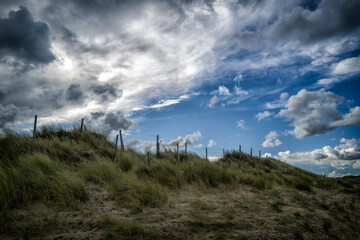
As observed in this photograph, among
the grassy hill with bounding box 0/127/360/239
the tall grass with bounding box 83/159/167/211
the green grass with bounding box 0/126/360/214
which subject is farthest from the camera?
the tall grass with bounding box 83/159/167/211

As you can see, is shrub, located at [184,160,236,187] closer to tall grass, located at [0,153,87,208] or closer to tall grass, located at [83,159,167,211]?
tall grass, located at [83,159,167,211]

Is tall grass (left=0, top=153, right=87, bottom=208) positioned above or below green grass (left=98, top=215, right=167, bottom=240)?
above

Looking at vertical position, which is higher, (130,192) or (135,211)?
(130,192)

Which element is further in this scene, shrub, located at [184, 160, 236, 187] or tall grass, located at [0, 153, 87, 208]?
shrub, located at [184, 160, 236, 187]

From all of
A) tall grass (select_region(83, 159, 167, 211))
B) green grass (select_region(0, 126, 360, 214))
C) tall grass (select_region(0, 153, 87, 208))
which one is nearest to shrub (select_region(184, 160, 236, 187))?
green grass (select_region(0, 126, 360, 214))

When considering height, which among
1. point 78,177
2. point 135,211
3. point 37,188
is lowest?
point 135,211

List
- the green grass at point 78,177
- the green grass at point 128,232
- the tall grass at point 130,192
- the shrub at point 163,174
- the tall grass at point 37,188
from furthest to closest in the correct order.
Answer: the shrub at point 163,174 → the tall grass at point 130,192 → the green grass at point 78,177 → the tall grass at point 37,188 → the green grass at point 128,232

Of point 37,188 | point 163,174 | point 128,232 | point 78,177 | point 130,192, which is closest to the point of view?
point 128,232

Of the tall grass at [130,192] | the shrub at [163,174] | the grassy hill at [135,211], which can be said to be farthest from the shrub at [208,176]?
the tall grass at [130,192]

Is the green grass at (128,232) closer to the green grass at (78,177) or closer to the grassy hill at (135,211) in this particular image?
the grassy hill at (135,211)

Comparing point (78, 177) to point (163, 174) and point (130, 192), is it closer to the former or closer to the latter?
point (130, 192)

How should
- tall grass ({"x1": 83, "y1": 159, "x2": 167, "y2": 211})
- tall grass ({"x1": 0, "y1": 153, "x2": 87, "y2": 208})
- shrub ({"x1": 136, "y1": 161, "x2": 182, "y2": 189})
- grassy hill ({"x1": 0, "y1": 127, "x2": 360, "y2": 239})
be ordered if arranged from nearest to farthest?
1. grassy hill ({"x1": 0, "y1": 127, "x2": 360, "y2": 239})
2. tall grass ({"x1": 0, "y1": 153, "x2": 87, "y2": 208})
3. tall grass ({"x1": 83, "y1": 159, "x2": 167, "y2": 211})
4. shrub ({"x1": 136, "y1": 161, "x2": 182, "y2": 189})

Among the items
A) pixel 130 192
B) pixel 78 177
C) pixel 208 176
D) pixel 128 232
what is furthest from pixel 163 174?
→ pixel 128 232

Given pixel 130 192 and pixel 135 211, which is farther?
pixel 130 192
